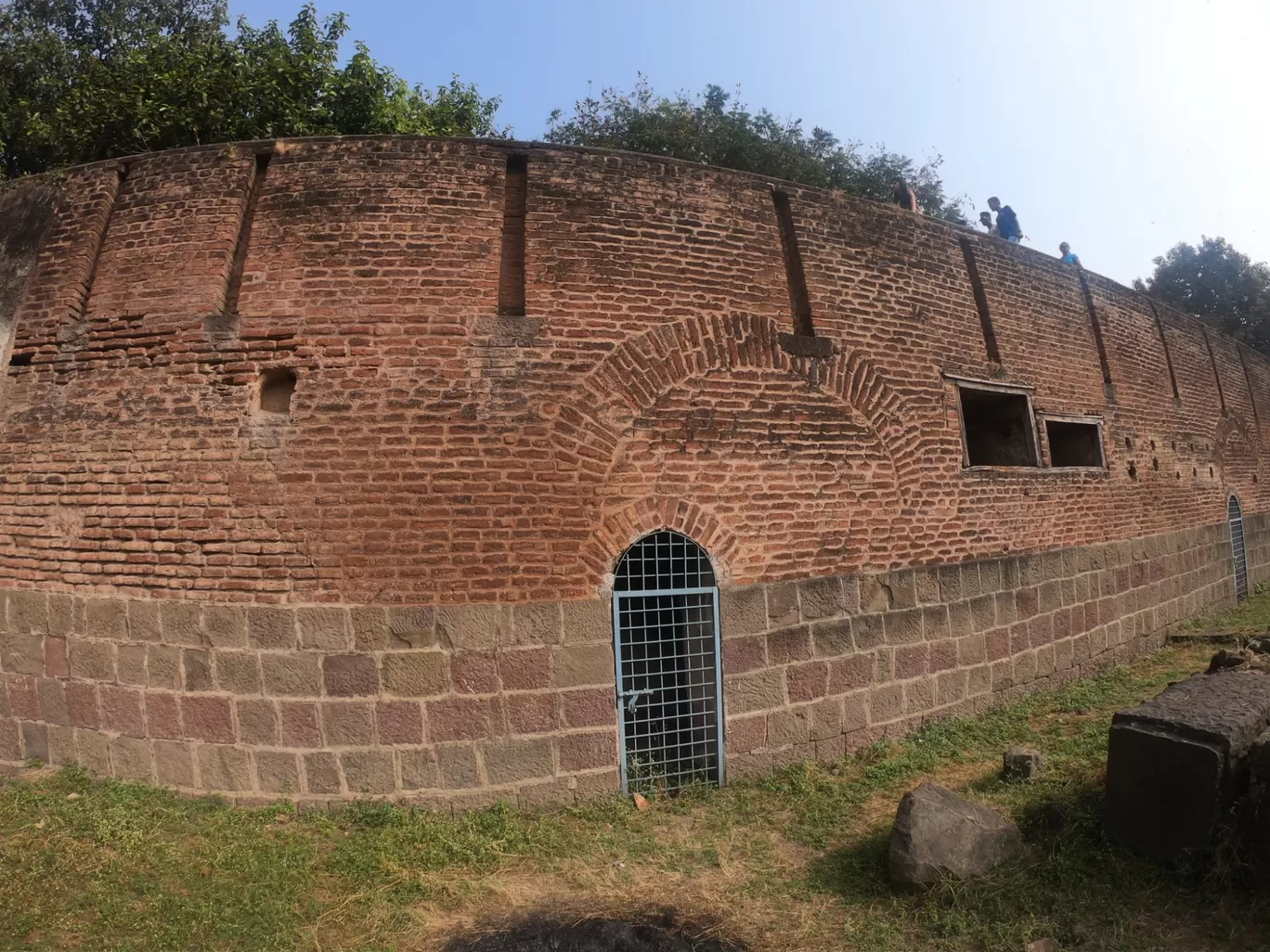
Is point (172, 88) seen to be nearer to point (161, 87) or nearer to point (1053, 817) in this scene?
point (161, 87)

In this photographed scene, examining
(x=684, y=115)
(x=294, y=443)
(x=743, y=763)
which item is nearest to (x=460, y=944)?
(x=743, y=763)

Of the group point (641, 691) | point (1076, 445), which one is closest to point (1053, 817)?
point (641, 691)

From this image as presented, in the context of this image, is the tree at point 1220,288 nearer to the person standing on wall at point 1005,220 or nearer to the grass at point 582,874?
the person standing on wall at point 1005,220

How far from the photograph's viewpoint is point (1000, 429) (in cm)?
826

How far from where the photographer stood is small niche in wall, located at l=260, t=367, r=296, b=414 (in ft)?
16.9

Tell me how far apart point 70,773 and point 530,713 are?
3287 millimetres

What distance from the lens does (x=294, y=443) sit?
5004 mm

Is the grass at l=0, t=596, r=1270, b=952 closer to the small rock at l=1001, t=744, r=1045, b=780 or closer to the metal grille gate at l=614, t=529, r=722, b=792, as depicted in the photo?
the small rock at l=1001, t=744, r=1045, b=780

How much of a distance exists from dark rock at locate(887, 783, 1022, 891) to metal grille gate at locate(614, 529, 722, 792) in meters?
1.65

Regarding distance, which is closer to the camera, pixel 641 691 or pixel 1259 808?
pixel 1259 808

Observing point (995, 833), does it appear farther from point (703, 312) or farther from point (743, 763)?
point (703, 312)

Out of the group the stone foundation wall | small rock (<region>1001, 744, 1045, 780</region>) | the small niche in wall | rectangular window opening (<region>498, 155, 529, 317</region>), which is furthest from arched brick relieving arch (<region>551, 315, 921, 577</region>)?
small rock (<region>1001, 744, 1045, 780</region>)

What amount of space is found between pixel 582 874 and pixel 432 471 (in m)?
2.72

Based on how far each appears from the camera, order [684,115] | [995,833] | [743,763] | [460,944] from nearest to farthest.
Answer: [460,944], [995,833], [743,763], [684,115]
